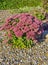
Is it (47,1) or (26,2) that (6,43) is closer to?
(47,1)

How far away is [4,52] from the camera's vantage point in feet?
24.0

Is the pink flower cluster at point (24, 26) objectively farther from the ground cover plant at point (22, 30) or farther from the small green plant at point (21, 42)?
the small green plant at point (21, 42)

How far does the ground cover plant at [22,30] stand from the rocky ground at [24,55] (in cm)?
20

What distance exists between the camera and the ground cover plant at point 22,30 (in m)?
7.38

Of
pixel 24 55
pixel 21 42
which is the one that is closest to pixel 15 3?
pixel 21 42

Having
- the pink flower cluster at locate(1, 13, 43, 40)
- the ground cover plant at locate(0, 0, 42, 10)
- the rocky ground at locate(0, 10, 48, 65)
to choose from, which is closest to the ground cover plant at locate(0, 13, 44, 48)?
the pink flower cluster at locate(1, 13, 43, 40)

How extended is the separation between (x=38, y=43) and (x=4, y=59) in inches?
56.4

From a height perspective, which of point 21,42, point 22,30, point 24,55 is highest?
point 22,30

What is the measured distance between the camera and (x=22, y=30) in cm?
737

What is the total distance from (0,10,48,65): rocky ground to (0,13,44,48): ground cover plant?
0.66 feet

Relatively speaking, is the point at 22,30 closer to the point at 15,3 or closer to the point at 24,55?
the point at 24,55

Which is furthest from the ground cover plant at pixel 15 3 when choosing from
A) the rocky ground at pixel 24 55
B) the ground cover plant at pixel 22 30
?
the ground cover plant at pixel 22 30

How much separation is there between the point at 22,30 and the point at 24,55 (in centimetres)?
70

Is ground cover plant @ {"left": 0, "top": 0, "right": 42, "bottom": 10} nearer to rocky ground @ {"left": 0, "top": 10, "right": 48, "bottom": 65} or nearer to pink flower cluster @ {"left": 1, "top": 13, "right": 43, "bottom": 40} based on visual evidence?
rocky ground @ {"left": 0, "top": 10, "right": 48, "bottom": 65}
